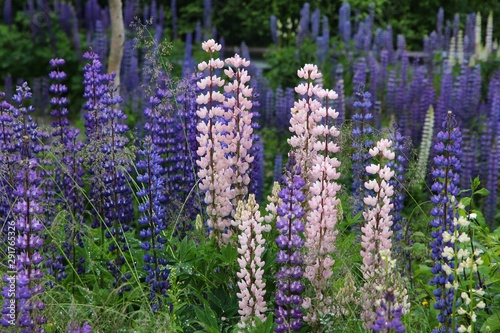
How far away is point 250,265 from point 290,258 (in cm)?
16

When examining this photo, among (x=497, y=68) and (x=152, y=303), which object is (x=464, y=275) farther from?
(x=497, y=68)

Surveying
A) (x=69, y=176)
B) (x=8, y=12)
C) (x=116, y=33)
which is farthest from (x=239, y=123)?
(x=8, y=12)

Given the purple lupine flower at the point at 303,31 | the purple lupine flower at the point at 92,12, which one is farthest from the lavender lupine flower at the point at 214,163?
the purple lupine flower at the point at 92,12

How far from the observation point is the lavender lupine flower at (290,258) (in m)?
3.40

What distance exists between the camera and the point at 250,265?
343 centimetres

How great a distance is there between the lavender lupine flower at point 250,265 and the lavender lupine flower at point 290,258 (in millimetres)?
72

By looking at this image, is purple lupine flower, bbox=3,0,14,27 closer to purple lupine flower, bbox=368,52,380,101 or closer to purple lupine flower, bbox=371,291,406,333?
purple lupine flower, bbox=368,52,380,101

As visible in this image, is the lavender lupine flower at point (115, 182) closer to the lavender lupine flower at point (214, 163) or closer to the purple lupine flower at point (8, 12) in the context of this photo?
the lavender lupine flower at point (214, 163)

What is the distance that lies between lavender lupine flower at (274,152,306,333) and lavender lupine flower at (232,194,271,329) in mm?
72

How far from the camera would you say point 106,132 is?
422 cm

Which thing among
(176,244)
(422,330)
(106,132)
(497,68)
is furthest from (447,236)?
(497,68)

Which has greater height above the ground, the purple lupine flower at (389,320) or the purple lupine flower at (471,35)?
the purple lupine flower at (471,35)

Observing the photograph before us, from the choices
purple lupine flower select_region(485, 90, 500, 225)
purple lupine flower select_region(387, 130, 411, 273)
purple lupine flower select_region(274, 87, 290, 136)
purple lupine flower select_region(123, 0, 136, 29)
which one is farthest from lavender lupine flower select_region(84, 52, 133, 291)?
purple lupine flower select_region(123, 0, 136, 29)

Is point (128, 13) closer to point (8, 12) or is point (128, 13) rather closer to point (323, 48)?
point (8, 12)
